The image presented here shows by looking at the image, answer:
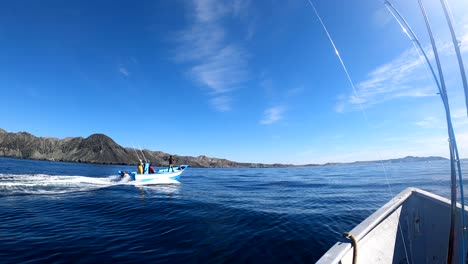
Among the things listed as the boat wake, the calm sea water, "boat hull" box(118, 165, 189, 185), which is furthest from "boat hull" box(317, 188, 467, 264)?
"boat hull" box(118, 165, 189, 185)

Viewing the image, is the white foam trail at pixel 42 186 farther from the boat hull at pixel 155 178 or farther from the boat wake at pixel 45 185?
the boat hull at pixel 155 178

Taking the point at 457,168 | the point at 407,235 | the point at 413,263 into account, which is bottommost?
the point at 413,263

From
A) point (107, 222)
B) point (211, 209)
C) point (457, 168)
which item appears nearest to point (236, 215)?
point (211, 209)

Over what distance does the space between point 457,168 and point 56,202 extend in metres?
18.6

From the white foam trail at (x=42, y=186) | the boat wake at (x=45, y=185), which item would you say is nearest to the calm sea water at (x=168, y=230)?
the boat wake at (x=45, y=185)

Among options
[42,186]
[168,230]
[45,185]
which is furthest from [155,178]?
[168,230]

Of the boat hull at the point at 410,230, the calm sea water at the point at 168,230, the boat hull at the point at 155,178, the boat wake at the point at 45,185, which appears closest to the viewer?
the boat hull at the point at 410,230

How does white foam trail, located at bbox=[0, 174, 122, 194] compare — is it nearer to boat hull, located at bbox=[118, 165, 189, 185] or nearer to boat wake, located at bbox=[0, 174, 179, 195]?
boat wake, located at bbox=[0, 174, 179, 195]

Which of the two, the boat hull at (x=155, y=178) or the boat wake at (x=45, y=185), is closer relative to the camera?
the boat wake at (x=45, y=185)

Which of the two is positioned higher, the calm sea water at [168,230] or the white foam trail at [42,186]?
the white foam trail at [42,186]

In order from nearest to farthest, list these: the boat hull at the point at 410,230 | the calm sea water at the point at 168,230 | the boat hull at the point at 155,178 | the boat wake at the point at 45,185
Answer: the boat hull at the point at 410,230, the calm sea water at the point at 168,230, the boat wake at the point at 45,185, the boat hull at the point at 155,178

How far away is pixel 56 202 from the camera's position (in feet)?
49.6

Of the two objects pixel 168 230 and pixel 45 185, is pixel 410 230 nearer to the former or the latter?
pixel 168 230

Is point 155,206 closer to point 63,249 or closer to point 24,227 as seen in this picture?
point 24,227
